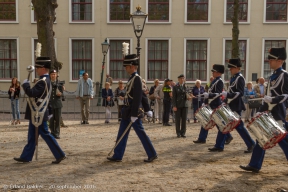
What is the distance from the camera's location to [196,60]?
29672 millimetres

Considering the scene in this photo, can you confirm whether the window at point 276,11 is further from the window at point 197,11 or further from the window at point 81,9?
the window at point 81,9

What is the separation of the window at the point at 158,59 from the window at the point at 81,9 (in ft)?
16.2

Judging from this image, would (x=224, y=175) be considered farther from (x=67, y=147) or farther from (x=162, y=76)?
(x=162, y=76)

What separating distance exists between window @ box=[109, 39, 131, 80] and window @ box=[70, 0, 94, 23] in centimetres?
253

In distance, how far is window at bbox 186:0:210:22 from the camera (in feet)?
96.0

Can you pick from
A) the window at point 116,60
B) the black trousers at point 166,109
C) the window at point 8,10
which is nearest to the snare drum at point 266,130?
the black trousers at point 166,109

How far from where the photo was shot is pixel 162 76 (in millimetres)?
29828

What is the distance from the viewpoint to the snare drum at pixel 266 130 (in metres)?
6.50

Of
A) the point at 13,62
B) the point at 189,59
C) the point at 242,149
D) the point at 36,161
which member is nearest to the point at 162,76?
the point at 189,59

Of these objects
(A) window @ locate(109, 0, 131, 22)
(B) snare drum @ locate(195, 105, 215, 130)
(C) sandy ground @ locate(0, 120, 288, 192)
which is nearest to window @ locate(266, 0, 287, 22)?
(A) window @ locate(109, 0, 131, 22)

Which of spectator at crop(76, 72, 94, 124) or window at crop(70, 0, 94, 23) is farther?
window at crop(70, 0, 94, 23)

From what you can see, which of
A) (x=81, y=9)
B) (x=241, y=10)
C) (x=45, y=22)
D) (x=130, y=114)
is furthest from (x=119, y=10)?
(x=130, y=114)

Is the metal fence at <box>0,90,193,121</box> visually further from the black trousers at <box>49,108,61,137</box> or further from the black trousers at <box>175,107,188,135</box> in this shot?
the black trousers at <box>175,107,188,135</box>

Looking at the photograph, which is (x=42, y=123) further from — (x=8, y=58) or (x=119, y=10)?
(x=8, y=58)
